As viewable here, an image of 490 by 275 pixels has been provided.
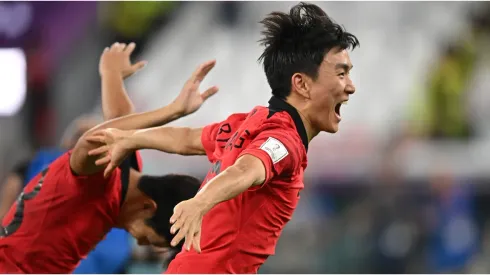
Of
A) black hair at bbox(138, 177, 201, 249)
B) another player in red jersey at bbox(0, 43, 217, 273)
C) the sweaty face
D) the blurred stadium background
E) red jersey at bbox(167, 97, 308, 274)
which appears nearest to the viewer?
red jersey at bbox(167, 97, 308, 274)

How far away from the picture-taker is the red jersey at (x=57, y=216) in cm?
380

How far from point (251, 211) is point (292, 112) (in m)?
0.36

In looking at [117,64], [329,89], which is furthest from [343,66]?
[117,64]

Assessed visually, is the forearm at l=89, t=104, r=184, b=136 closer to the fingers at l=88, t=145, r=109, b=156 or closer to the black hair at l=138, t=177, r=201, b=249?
the fingers at l=88, t=145, r=109, b=156

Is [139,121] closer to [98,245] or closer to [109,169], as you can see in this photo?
[109,169]

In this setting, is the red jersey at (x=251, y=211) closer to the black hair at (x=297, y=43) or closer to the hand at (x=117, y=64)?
the black hair at (x=297, y=43)

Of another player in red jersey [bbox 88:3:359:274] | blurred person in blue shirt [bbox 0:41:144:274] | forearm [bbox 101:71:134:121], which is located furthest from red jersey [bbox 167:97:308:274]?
blurred person in blue shirt [bbox 0:41:144:274]

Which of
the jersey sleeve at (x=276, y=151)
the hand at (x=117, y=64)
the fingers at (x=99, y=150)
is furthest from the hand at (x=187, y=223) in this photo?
the hand at (x=117, y=64)

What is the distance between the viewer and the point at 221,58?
9.15 meters

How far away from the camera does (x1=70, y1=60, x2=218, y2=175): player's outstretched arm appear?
3.68m

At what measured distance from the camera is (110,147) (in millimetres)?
3551

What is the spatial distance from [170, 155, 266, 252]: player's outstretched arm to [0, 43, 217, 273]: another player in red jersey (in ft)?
3.25

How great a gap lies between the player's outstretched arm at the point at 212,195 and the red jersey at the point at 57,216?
110 centimetres

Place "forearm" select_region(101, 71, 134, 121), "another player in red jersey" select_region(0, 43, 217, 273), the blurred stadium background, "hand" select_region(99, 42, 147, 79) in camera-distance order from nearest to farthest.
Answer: "another player in red jersey" select_region(0, 43, 217, 273) → "forearm" select_region(101, 71, 134, 121) → "hand" select_region(99, 42, 147, 79) → the blurred stadium background
